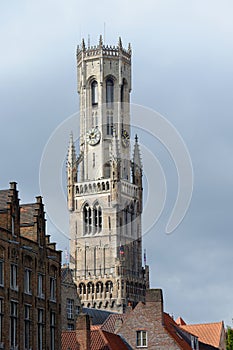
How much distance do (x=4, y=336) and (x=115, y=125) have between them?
421 feet

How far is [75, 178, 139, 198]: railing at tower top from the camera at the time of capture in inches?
7303

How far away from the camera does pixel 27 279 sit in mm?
70312

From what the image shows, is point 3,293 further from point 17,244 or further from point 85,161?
point 85,161

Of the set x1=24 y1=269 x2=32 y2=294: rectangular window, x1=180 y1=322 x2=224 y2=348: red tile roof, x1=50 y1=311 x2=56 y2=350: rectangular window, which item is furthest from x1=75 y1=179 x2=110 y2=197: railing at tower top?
x1=24 y1=269 x2=32 y2=294: rectangular window

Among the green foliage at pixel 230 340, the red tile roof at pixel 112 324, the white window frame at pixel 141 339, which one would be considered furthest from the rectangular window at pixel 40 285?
the red tile roof at pixel 112 324

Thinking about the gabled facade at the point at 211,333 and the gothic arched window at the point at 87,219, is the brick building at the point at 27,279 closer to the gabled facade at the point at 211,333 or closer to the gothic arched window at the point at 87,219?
the gabled facade at the point at 211,333

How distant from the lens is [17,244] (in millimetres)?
68438

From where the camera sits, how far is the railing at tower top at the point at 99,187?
186 m

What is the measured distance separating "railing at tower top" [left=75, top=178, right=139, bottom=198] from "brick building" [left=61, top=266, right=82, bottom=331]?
189 feet

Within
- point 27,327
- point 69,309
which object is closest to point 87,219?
point 69,309

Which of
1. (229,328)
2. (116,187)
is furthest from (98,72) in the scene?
(229,328)

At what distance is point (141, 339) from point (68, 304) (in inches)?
1579

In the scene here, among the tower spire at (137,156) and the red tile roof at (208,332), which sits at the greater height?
the tower spire at (137,156)

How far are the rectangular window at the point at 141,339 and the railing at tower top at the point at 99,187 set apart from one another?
102 meters
